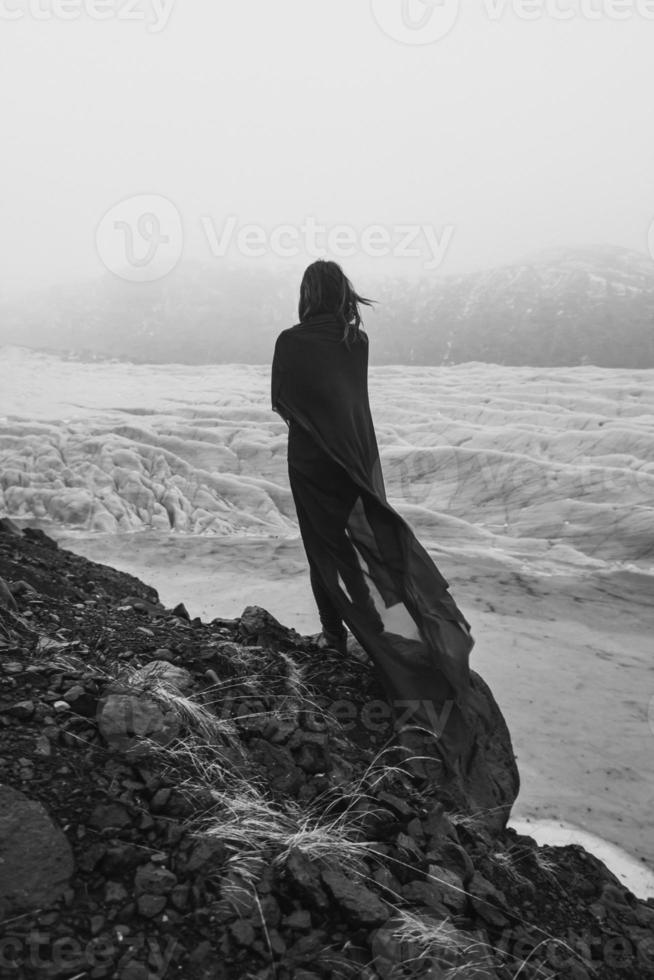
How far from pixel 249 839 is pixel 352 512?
6.19 ft

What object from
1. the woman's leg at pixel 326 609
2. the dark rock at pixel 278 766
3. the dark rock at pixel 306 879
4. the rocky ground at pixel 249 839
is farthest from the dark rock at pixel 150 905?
the woman's leg at pixel 326 609

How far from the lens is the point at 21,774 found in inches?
90.8

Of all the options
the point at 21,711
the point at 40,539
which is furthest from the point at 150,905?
the point at 40,539

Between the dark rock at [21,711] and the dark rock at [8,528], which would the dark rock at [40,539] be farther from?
the dark rock at [21,711]

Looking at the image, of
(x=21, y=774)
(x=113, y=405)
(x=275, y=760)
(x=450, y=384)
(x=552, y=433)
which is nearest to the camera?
(x=21, y=774)

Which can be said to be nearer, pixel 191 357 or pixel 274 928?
pixel 274 928

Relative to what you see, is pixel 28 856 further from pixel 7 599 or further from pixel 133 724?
pixel 7 599

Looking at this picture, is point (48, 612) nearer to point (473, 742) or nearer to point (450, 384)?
point (473, 742)

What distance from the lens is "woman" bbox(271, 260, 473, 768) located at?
11.8 feet

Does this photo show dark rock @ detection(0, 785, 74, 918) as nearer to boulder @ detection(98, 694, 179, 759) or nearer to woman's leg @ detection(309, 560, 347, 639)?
boulder @ detection(98, 694, 179, 759)

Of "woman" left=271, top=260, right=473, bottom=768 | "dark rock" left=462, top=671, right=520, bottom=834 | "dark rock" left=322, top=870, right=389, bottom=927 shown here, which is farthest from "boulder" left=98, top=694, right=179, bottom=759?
"dark rock" left=462, top=671, right=520, bottom=834

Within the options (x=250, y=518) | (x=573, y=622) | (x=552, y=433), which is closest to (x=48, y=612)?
(x=573, y=622)

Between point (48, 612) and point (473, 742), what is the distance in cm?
240

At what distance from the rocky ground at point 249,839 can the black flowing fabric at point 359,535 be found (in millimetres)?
292
